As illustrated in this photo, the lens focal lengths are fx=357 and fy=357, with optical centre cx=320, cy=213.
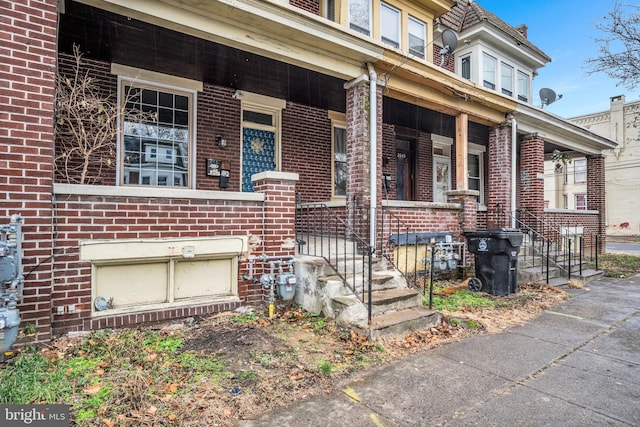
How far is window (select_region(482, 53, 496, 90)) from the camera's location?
9.88 metres

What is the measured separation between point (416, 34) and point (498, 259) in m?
5.70

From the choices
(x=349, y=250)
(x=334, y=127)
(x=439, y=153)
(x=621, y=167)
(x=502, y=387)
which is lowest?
(x=502, y=387)

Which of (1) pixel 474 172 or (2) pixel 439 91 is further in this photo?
(1) pixel 474 172

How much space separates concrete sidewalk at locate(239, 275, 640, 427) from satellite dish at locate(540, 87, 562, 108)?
8.56 metres

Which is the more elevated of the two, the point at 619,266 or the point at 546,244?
the point at 546,244

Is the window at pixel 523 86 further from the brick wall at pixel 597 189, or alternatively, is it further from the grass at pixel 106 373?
the grass at pixel 106 373

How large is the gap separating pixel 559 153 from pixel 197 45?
1221 cm

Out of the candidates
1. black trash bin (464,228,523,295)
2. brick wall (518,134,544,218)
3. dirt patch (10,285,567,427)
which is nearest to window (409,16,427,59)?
brick wall (518,134,544,218)

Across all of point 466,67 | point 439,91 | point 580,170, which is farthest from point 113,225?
point 580,170

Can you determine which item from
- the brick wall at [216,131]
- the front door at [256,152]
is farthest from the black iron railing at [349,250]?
the brick wall at [216,131]

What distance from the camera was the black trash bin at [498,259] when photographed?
6.15 m

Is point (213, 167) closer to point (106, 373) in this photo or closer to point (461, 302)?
point (106, 373)

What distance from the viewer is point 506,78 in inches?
415

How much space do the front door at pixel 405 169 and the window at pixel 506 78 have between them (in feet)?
10.4
